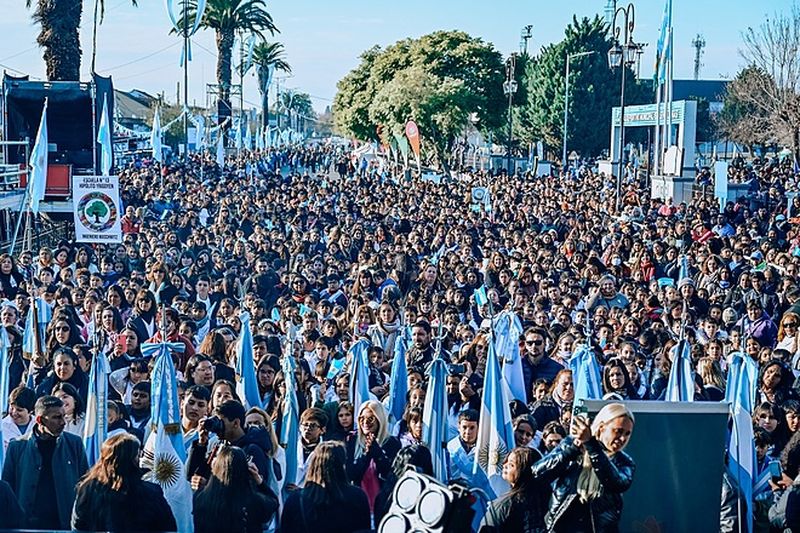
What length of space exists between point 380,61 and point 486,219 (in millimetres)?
38278

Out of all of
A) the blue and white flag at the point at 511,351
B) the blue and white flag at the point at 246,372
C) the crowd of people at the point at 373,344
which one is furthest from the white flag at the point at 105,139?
the blue and white flag at the point at 246,372

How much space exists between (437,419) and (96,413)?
229 cm

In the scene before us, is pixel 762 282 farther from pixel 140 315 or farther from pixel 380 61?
pixel 380 61

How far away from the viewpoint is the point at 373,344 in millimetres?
11273

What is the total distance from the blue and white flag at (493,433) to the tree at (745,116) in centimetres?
4465

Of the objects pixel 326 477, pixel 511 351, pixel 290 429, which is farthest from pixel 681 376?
pixel 326 477

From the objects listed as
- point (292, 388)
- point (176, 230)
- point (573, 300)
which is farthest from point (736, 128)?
point (292, 388)

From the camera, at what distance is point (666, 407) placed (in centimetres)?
580

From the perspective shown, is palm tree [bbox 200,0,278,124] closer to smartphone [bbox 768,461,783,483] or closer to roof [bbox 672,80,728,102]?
smartphone [bbox 768,461,783,483]

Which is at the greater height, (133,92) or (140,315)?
(133,92)

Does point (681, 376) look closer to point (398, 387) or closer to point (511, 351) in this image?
point (511, 351)

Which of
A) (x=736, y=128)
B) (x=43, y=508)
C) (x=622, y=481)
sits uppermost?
(x=736, y=128)

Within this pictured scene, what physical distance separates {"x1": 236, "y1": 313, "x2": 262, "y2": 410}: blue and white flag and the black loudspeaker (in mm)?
4452

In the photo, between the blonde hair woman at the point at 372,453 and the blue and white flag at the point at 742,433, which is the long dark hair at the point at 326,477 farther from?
the blue and white flag at the point at 742,433
